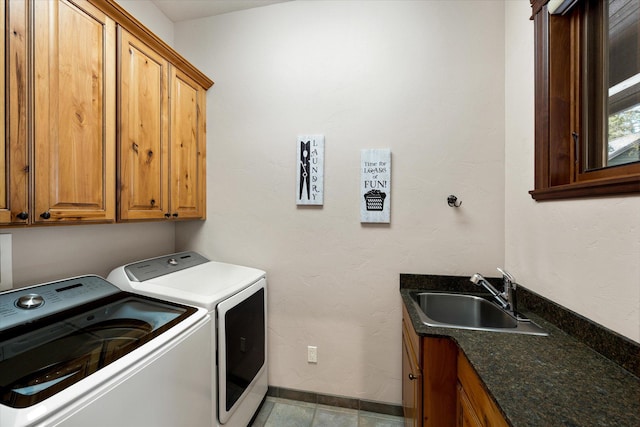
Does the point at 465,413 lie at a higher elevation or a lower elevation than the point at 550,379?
lower

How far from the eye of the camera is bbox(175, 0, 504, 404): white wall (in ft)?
5.44

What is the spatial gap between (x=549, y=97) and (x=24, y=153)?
224 cm

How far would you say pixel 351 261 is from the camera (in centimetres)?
181

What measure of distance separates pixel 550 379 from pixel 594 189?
27.3 inches

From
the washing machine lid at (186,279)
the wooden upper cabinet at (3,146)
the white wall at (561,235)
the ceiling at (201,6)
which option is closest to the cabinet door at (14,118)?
the wooden upper cabinet at (3,146)

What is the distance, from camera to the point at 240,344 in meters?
1.51

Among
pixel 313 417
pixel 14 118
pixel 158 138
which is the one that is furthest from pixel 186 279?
pixel 313 417

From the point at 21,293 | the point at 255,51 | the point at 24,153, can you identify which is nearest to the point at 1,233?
the point at 21,293

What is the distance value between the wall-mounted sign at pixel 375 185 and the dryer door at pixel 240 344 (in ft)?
2.93

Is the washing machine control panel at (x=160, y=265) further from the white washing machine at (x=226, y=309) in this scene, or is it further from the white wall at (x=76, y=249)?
→ the white wall at (x=76, y=249)

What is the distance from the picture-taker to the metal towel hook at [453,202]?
5.42 ft

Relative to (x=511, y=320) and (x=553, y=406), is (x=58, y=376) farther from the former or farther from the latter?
(x=511, y=320)

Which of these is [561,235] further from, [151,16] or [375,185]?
[151,16]

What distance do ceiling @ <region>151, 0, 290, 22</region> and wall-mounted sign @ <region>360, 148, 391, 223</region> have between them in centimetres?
134
